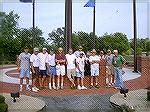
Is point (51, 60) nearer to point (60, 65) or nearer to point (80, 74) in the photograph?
point (60, 65)

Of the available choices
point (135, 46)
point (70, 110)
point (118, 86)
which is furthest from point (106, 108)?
point (135, 46)

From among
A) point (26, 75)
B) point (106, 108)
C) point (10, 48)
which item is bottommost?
point (106, 108)

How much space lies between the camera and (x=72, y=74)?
10.3 metres

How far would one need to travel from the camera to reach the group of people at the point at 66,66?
395 inches

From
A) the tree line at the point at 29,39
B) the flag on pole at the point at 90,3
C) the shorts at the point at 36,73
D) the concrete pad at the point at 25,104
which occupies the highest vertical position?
the flag on pole at the point at 90,3

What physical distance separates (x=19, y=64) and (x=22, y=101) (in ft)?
5.31

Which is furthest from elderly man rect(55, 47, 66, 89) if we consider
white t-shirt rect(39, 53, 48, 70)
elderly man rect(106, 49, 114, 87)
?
elderly man rect(106, 49, 114, 87)

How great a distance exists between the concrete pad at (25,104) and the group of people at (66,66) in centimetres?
126

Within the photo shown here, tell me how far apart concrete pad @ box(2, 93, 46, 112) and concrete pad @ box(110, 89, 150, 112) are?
1896 millimetres

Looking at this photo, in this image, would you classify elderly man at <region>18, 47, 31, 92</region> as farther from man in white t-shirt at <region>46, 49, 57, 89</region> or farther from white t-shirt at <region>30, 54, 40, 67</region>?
man in white t-shirt at <region>46, 49, 57, 89</region>

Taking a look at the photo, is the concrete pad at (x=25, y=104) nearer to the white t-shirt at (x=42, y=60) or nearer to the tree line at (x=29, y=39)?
the tree line at (x=29, y=39)

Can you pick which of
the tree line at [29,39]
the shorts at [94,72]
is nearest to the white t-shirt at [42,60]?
the tree line at [29,39]

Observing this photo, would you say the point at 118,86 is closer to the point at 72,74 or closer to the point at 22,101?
the point at 72,74

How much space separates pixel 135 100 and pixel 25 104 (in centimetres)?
283
